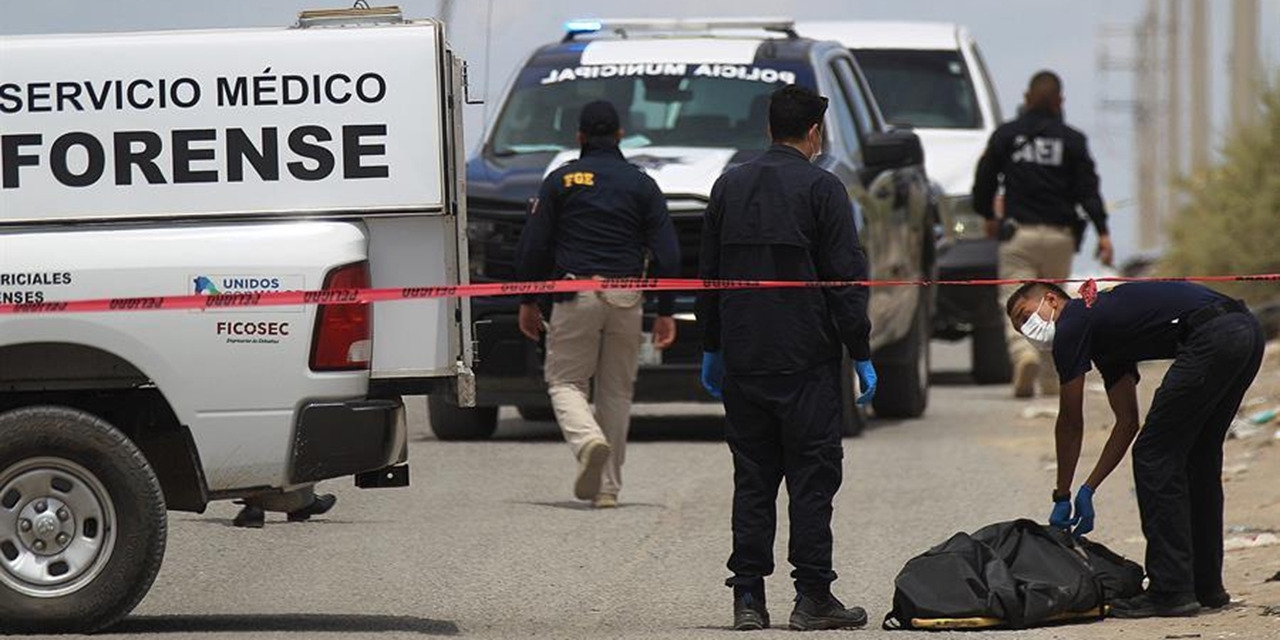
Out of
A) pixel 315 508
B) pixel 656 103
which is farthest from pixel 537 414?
pixel 315 508

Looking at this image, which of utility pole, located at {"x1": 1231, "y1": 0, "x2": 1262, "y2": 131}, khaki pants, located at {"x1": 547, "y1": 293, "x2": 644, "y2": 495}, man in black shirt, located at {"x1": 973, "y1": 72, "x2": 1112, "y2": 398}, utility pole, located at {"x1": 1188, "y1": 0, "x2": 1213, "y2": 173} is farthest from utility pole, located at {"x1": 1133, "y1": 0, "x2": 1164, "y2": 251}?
khaki pants, located at {"x1": 547, "y1": 293, "x2": 644, "y2": 495}

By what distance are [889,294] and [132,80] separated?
26.6 feet

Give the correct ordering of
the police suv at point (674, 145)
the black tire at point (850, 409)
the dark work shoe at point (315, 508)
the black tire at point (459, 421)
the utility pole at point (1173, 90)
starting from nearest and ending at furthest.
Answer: the dark work shoe at point (315, 508) < the police suv at point (674, 145) < the black tire at point (850, 409) < the black tire at point (459, 421) < the utility pole at point (1173, 90)

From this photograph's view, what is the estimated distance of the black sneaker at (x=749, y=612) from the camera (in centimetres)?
897

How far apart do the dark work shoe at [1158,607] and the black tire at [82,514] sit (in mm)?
3201

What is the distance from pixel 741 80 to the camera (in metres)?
15.8

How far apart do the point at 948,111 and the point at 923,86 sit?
304mm

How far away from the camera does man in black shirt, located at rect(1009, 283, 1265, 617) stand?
905 cm

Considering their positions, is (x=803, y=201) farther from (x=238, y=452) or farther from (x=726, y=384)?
(x=238, y=452)

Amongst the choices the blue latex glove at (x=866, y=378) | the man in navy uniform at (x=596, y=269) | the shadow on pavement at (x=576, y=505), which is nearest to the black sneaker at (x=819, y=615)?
the blue latex glove at (x=866, y=378)

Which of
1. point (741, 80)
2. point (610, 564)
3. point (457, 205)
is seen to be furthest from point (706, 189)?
point (457, 205)

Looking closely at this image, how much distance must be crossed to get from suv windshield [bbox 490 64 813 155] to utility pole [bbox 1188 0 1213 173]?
29738 mm

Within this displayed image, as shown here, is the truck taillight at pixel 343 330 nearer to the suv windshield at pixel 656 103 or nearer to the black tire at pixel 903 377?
the suv windshield at pixel 656 103

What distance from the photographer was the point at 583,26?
1584 cm
